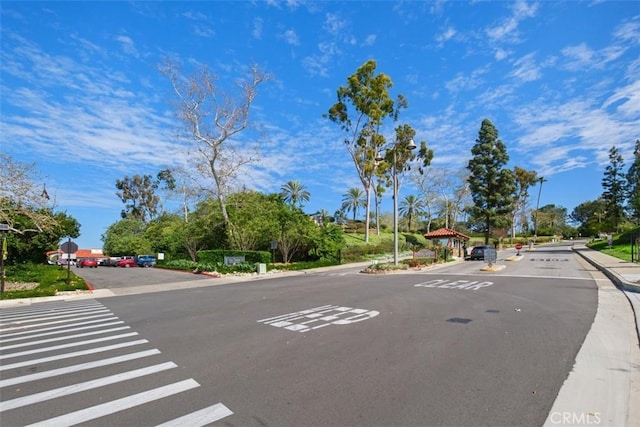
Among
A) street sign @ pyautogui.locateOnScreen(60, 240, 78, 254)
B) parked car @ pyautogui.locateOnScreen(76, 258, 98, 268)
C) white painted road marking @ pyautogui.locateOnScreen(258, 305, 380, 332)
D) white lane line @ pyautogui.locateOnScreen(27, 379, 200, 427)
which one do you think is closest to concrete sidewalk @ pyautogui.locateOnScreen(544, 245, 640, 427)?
A: white lane line @ pyautogui.locateOnScreen(27, 379, 200, 427)

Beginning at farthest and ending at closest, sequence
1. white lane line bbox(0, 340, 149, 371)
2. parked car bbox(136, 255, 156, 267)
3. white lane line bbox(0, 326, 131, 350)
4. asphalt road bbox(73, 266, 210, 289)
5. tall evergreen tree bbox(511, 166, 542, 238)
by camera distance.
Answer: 1. tall evergreen tree bbox(511, 166, 542, 238)
2. parked car bbox(136, 255, 156, 267)
3. asphalt road bbox(73, 266, 210, 289)
4. white lane line bbox(0, 326, 131, 350)
5. white lane line bbox(0, 340, 149, 371)

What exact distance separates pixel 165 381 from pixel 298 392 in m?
1.89

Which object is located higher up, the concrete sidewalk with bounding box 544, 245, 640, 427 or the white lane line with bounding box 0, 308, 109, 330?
the concrete sidewalk with bounding box 544, 245, 640, 427

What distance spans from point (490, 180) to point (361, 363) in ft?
183

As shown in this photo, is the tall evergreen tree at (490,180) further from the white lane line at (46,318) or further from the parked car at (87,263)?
the parked car at (87,263)

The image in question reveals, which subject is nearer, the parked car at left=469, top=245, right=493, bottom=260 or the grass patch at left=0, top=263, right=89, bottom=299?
the grass patch at left=0, top=263, right=89, bottom=299

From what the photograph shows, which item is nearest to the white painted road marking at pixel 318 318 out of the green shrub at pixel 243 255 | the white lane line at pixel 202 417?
the white lane line at pixel 202 417

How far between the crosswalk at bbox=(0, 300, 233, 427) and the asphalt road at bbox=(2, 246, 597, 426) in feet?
0.13

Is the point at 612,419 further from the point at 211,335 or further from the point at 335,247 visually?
the point at 335,247

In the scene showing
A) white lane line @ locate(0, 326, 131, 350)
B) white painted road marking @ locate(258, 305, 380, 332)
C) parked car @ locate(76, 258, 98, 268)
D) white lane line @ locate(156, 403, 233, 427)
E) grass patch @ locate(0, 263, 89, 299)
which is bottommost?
parked car @ locate(76, 258, 98, 268)

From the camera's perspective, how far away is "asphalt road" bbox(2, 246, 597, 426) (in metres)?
4.10

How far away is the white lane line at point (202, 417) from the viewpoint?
12.7ft

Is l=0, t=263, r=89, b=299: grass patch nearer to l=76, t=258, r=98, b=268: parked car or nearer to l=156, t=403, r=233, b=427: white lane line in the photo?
l=156, t=403, r=233, b=427: white lane line

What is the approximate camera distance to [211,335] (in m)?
7.89
